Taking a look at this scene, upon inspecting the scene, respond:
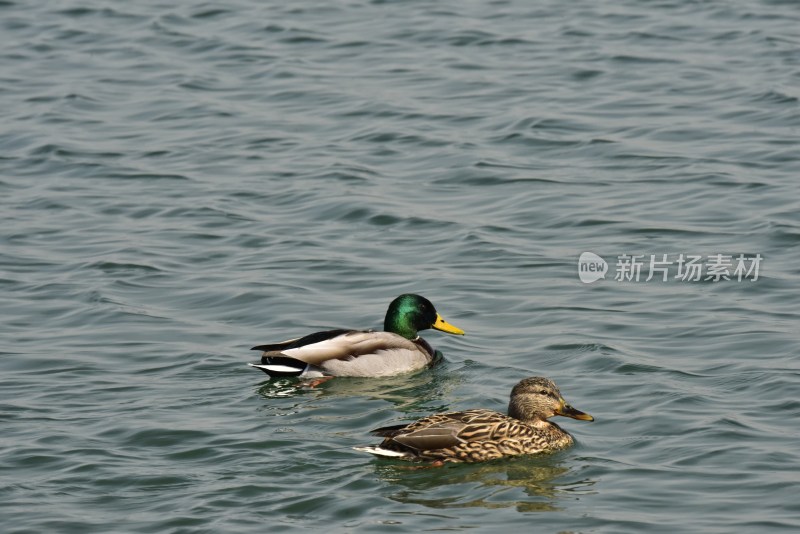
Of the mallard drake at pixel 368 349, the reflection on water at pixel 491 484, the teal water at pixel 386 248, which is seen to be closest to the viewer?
the reflection on water at pixel 491 484

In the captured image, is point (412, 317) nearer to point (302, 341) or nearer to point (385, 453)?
point (302, 341)

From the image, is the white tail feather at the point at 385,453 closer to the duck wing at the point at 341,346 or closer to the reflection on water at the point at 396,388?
the reflection on water at the point at 396,388

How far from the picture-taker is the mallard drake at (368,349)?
14.0 meters

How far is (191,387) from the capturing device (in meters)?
13.7

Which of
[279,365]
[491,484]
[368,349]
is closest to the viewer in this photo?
[491,484]

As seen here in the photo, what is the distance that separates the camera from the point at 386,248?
696 inches

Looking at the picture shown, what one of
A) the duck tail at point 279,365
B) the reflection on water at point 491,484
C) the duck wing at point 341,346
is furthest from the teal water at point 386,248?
the duck wing at point 341,346

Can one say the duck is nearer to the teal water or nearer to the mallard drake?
the teal water

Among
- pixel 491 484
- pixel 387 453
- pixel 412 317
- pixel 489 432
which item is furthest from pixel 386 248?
pixel 491 484

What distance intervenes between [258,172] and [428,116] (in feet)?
10.2

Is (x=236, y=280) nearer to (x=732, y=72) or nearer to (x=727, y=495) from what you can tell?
(x=727, y=495)

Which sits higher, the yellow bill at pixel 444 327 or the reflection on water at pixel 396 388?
the yellow bill at pixel 444 327

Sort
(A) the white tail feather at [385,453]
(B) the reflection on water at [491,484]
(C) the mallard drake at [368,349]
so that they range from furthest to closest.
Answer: (C) the mallard drake at [368,349], (A) the white tail feather at [385,453], (B) the reflection on water at [491,484]

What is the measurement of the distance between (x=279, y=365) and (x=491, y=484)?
2962 mm
